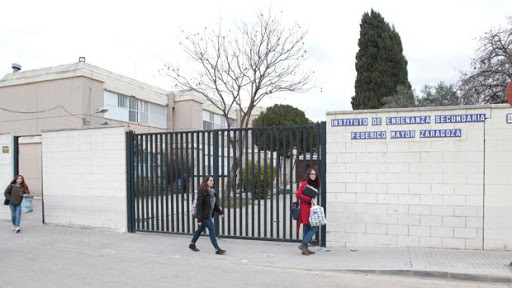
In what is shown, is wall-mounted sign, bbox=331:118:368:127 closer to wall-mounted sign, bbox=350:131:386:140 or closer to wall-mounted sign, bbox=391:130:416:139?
wall-mounted sign, bbox=350:131:386:140

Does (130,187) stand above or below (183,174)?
below

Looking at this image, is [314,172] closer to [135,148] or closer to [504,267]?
[504,267]

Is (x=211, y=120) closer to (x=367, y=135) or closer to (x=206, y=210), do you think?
(x=206, y=210)

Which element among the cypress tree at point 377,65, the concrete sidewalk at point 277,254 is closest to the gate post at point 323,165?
the concrete sidewalk at point 277,254

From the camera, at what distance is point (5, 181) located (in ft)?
43.9

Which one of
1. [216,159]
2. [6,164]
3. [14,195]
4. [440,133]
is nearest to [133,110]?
[6,164]

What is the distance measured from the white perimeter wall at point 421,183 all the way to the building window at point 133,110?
20565mm

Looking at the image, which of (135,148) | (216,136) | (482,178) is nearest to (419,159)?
(482,178)

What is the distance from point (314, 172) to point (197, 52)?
10.2 metres

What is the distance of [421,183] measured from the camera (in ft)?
26.9

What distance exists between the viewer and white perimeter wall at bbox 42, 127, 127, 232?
36.0 ft

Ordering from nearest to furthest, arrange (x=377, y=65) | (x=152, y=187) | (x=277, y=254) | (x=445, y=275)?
(x=445, y=275) < (x=277, y=254) < (x=152, y=187) < (x=377, y=65)

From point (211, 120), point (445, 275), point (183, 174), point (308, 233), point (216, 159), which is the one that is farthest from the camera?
point (211, 120)

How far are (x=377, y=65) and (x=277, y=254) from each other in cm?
1810
